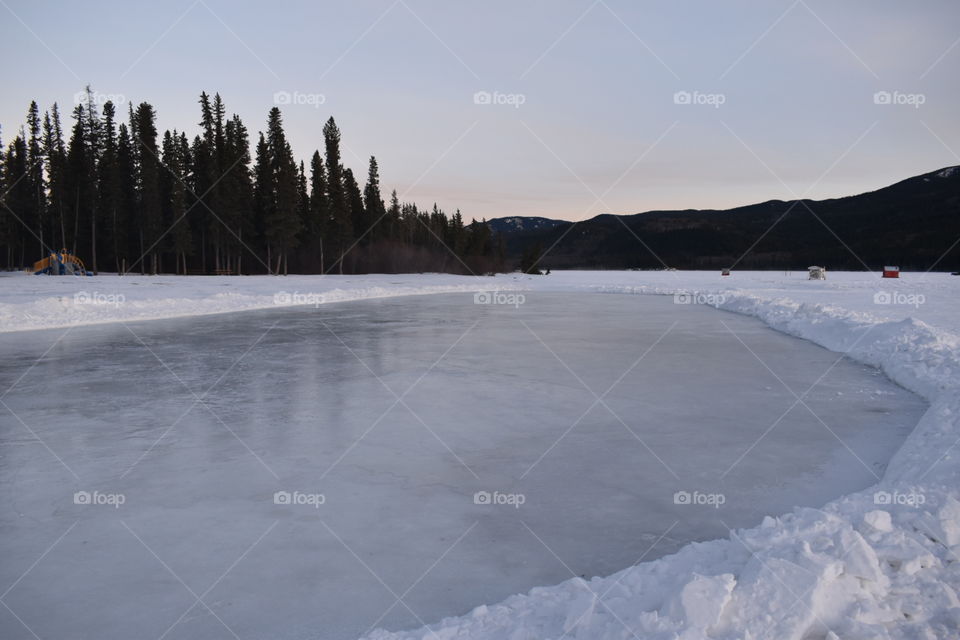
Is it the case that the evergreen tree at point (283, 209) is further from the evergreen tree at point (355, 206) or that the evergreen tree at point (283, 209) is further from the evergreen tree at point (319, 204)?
the evergreen tree at point (355, 206)

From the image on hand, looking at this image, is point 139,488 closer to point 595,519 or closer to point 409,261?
point 595,519

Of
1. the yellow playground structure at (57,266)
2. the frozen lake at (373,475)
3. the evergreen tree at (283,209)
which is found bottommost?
the frozen lake at (373,475)

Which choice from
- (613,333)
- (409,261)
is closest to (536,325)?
(613,333)

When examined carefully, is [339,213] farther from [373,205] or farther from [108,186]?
[108,186]

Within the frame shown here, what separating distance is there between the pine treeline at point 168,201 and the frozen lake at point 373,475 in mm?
49640

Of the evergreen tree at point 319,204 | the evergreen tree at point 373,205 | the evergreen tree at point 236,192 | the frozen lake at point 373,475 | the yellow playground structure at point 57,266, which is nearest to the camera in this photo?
the frozen lake at point 373,475

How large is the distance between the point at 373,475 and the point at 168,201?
205 feet

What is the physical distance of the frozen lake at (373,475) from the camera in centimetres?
335

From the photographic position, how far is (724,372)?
33.9 feet

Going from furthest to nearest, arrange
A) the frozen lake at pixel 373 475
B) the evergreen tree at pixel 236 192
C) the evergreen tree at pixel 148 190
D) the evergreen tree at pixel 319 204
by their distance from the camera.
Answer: the evergreen tree at pixel 319 204 → the evergreen tree at pixel 236 192 → the evergreen tree at pixel 148 190 → the frozen lake at pixel 373 475

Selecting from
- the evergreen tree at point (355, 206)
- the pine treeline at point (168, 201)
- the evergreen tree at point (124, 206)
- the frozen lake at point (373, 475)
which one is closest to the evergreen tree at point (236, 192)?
the pine treeline at point (168, 201)

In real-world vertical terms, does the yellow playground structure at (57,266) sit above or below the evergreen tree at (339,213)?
below

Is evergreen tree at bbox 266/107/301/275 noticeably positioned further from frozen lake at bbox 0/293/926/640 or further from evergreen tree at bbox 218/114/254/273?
frozen lake at bbox 0/293/926/640

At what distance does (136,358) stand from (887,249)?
21878 centimetres
